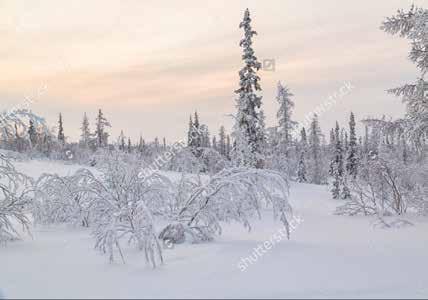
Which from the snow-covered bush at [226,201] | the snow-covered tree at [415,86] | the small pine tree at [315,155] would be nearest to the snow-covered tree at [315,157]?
the small pine tree at [315,155]

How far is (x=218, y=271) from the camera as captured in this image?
640 cm

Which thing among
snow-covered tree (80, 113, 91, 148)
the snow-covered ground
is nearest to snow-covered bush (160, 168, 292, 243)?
the snow-covered ground

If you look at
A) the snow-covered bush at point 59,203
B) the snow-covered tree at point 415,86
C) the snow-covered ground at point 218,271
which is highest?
the snow-covered tree at point 415,86

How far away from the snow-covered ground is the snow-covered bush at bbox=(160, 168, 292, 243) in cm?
43

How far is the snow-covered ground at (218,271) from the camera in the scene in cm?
552

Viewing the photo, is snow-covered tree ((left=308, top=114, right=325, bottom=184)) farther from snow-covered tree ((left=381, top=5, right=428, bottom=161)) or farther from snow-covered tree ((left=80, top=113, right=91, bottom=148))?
snow-covered tree ((left=381, top=5, right=428, bottom=161))

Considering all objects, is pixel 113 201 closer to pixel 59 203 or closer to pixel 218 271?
pixel 59 203

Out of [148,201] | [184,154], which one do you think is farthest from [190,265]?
[184,154]

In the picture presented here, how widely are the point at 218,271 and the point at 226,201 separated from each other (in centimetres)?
261

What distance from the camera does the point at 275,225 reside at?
13.0 m

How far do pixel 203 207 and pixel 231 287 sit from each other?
11.2ft

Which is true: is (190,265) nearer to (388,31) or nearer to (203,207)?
(203,207)

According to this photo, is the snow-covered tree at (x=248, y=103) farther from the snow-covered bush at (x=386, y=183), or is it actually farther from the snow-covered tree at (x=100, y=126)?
the snow-covered tree at (x=100, y=126)

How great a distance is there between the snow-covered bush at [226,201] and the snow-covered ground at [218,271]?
1.43 ft
